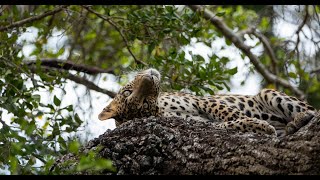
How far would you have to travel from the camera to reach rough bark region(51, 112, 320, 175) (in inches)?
200

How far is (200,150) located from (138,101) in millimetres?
2628

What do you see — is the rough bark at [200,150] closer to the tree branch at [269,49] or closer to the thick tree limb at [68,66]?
the thick tree limb at [68,66]

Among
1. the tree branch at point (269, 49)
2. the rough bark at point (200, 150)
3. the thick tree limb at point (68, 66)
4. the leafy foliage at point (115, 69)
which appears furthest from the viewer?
the tree branch at point (269, 49)

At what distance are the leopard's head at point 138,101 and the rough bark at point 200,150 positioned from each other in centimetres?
186

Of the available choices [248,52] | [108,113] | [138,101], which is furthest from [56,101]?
[248,52]

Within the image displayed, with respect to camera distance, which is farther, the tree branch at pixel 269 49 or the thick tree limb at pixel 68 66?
the tree branch at pixel 269 49

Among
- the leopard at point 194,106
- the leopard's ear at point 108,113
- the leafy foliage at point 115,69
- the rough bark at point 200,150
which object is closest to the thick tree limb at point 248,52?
the leafy foliage at point 115,69

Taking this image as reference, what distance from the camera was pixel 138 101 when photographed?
808 cm

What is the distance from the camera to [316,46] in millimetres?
10812

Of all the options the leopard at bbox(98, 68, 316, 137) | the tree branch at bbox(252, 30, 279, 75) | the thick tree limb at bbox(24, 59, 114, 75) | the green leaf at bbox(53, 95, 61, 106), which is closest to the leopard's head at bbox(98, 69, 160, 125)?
the leopard at bbox(98, 68, 316, 137)

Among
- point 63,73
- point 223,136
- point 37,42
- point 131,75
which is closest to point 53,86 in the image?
point 63,73

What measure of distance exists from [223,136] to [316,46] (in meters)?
5.53

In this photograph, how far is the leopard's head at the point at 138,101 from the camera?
7977 mm

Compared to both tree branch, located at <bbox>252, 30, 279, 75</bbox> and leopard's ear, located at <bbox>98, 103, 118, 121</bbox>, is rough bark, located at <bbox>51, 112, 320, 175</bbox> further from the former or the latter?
tree branch, located at <bbox>252, 30, 279, 75</bbox>
